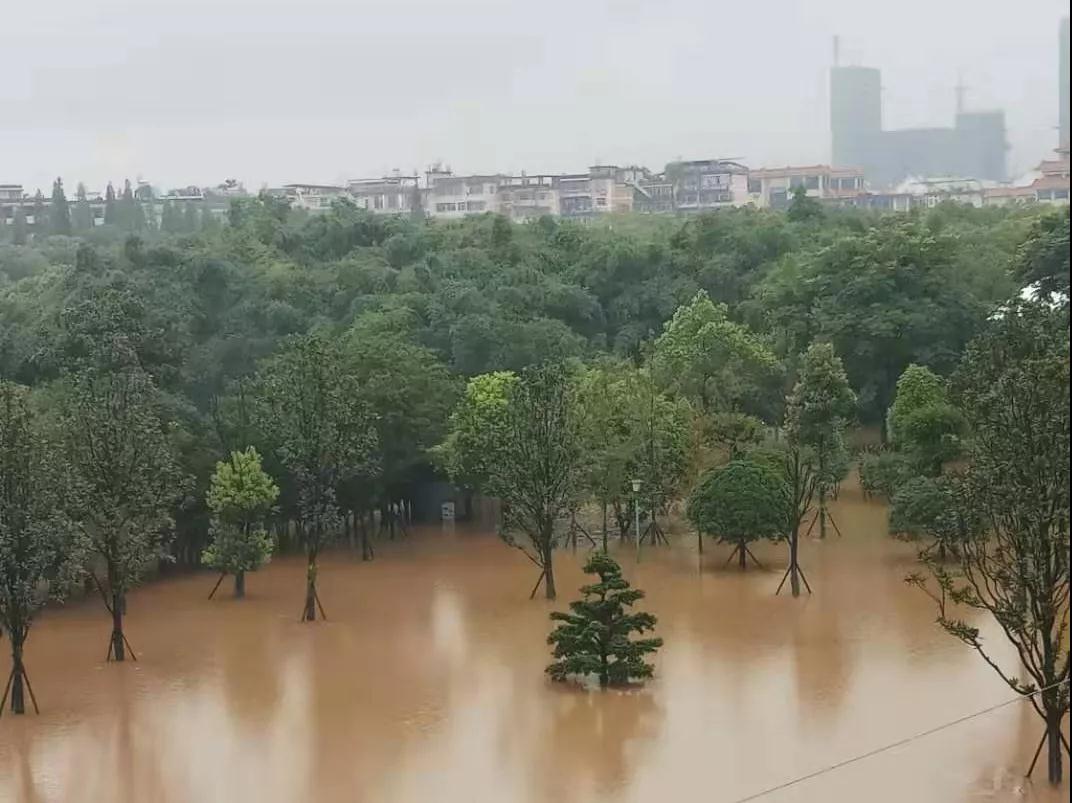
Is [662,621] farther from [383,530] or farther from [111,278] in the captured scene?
[111,278]

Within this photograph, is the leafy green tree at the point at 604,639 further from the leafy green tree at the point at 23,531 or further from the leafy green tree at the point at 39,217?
the leafy green tree at the point at 39,217

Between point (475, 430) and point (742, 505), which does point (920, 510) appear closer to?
point (742, 505)

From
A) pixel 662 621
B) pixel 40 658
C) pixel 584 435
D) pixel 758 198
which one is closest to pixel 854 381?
pixel 584 435

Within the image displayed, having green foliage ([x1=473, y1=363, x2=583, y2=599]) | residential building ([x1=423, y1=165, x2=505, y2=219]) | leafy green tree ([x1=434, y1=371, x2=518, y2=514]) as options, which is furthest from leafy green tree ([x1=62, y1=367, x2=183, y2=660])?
residential building ([x1=423, y1=165, x2=505, y2=219])

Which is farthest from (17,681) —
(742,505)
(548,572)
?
(742,505)

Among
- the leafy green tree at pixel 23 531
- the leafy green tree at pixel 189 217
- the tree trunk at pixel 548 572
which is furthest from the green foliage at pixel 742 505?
the leafy green tree at pixel 189 217
